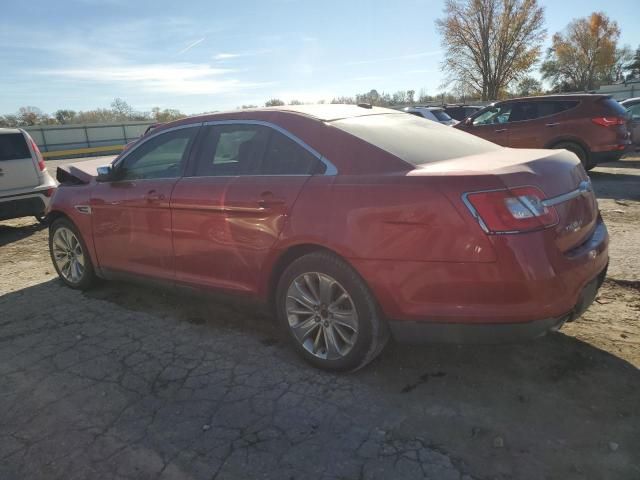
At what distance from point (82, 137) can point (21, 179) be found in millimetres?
33953

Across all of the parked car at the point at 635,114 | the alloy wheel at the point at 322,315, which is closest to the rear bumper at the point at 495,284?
the alloy wheel at the point at 322,315

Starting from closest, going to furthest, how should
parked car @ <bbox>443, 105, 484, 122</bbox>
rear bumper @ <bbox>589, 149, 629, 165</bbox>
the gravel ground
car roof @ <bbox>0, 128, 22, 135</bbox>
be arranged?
the gravel ground, car roof @ <bbox>0, 128, 22, 135</bbox>, rear bumper @ <bbox>589, 149, 629, 165</bbox>, parked car @ <bbox>443, 105, 484, 122</bbox>

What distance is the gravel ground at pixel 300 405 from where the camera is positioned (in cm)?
226

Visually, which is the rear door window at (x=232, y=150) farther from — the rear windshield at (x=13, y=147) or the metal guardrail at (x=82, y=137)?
the metal guardrail at (x=82, y=137)

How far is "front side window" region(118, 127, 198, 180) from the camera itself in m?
3.86

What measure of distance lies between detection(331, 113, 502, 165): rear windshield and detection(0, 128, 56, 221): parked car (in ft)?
21.1

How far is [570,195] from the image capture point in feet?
8.84

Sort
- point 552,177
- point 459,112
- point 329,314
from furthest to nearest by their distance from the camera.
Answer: point 459,112 → point 329,314 → point 552,177

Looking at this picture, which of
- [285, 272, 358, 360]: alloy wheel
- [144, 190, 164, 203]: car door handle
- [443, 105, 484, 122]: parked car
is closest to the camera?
[285, 272, 358, 360]: alloy wheel

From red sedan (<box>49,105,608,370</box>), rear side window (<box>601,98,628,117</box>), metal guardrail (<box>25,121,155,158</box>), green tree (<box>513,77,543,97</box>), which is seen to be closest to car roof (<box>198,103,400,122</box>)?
red sedan (<box>49,105,608,370</box>)

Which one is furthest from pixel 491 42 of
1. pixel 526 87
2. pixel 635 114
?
pixel 635 114

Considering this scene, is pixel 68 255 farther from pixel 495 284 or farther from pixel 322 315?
pixel 495 284

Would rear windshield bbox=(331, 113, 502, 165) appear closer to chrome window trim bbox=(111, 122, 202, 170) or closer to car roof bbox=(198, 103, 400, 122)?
car roof bbox=(198, 103, 400, 122)

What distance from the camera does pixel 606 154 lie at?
31.4 feet
